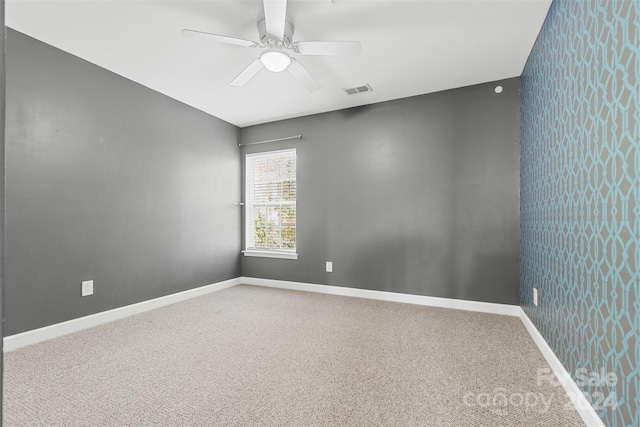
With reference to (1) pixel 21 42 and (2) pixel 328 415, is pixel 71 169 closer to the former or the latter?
(1) pixel 21 42

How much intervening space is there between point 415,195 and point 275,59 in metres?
2.09

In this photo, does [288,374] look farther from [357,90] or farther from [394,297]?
[357,90]

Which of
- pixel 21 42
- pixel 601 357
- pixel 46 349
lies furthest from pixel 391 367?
pixel 21 42

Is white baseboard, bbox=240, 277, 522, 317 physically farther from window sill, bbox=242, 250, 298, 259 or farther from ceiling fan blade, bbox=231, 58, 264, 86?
ceiling fan blade, bbox=231, 58, 264, 86

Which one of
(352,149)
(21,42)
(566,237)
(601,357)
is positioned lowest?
(601,357)

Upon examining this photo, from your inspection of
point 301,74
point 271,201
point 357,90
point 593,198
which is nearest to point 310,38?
point 301,74

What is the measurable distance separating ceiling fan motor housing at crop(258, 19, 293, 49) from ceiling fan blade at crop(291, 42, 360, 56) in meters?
0.07

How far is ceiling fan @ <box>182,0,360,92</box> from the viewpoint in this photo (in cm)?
188

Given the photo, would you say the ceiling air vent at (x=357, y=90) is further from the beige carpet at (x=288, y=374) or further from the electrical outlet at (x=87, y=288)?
the electrical outlet at (x=87, y=288)

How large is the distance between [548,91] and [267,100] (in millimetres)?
2703

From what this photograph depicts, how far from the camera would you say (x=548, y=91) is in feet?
6.93

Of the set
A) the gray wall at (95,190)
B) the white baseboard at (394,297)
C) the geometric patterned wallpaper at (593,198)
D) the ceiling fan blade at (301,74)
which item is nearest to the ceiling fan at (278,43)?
the ceiling fan blade at (301,74)

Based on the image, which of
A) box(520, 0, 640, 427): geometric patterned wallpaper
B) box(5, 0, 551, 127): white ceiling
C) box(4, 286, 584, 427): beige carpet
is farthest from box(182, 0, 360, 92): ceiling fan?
box(4, 286, 584, 427): beige carpet

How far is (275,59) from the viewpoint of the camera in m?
2.29
